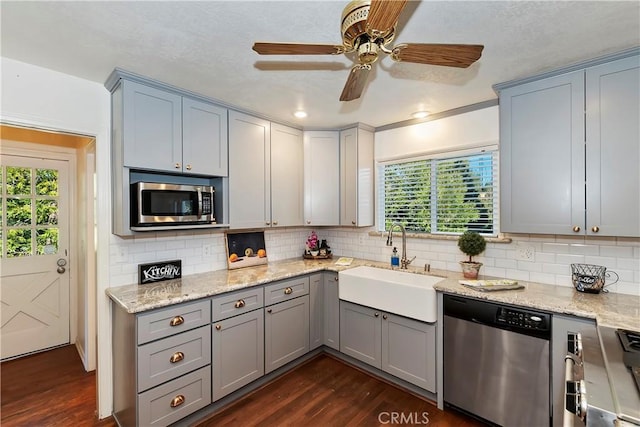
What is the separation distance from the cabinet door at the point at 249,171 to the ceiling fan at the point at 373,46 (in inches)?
59.1

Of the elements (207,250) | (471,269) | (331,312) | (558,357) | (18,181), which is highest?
(18,181)

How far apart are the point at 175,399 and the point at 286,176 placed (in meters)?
2.14

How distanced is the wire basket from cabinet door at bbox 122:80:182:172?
10.0ft

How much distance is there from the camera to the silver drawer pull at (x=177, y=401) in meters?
1.94

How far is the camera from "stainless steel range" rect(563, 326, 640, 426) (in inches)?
36.6

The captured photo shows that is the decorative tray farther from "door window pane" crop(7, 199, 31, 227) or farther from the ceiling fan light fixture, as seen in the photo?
"door window pane" crop(7, 199, 31, 227)

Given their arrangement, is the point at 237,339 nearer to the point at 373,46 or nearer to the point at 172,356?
the point at 172,356

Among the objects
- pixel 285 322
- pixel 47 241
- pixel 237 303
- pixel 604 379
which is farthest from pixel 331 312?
pixel 47 241

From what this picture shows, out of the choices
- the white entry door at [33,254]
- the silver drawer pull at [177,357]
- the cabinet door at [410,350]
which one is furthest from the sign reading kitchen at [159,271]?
the cabinet door at [410,350]

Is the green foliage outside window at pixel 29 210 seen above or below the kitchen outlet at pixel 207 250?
above

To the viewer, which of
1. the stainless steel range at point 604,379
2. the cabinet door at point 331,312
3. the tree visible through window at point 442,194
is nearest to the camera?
the stainless steel range at point 604,379

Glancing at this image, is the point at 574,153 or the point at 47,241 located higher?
the point at 574,153

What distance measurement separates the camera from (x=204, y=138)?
2.47 m

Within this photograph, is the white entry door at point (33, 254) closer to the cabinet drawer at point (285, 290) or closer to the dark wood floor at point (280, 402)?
the dark wood floor at point (280, 402)
